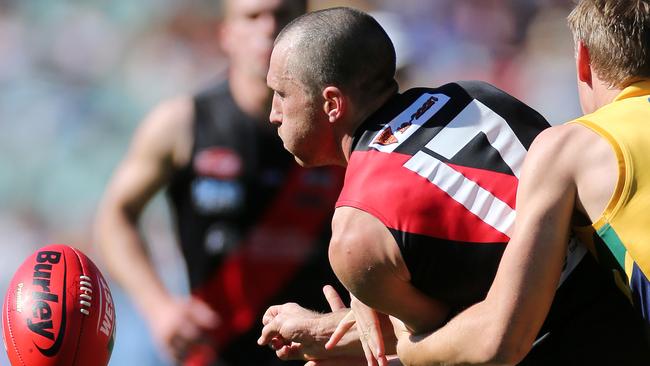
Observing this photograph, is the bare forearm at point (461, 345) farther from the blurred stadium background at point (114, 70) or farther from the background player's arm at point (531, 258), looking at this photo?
the blurred stadium background at point (114, 70)

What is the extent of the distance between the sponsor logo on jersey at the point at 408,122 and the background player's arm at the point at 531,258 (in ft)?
1.27

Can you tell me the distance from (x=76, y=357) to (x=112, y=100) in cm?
298

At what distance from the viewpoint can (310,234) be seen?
224 inches

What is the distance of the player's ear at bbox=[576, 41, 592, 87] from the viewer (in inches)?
104

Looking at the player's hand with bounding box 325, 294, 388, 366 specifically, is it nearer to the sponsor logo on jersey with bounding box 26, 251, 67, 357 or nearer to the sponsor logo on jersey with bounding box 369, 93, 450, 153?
the sponsor logo on jersey with bounding box 369, 93, 450, 153

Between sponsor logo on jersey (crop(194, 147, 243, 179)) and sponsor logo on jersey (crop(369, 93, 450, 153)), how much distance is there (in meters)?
2.88

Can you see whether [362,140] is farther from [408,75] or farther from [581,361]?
[408,75]

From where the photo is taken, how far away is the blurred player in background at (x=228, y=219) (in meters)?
5.58

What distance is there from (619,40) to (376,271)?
813 mm

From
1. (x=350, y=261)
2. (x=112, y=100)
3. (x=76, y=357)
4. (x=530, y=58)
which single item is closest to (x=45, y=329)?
(x=76, y=357)

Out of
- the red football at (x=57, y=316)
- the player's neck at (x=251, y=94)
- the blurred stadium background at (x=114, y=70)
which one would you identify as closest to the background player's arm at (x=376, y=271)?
the red football at (x=57, y=316)

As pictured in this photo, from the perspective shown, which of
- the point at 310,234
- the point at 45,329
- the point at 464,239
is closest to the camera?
the point at 464,239

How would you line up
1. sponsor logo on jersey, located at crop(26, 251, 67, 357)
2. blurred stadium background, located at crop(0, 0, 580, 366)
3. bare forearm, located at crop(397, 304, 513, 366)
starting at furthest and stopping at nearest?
blurred stadium background, located at crop(0, 0, 580, 366), sponsor logo on jersey, located at crop(26, 251, 67, 357), bare forearm, located at crop(397, 304, 513, 366)

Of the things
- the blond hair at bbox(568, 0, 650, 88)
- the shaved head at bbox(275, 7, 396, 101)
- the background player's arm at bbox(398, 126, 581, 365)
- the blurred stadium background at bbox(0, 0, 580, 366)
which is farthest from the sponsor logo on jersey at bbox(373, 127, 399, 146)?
the blurred stadium background at bbox(0, 0, 580, 366)
